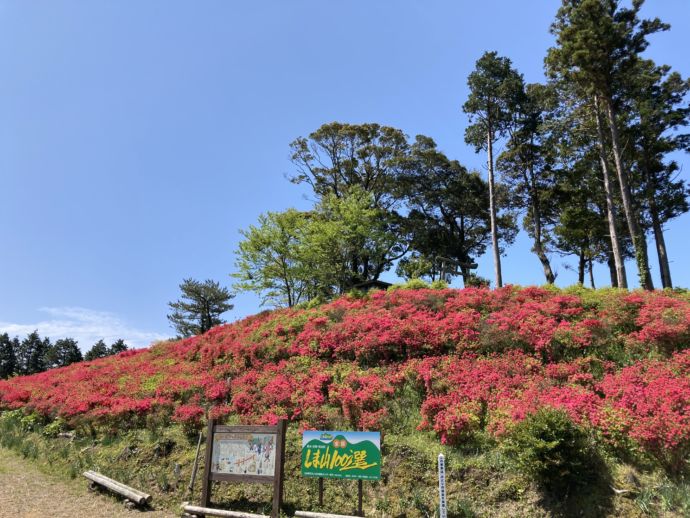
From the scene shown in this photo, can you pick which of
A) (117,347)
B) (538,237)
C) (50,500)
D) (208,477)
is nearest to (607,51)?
(538,237)

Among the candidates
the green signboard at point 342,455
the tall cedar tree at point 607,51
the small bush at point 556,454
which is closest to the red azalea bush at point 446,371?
the small bush at point 556,454

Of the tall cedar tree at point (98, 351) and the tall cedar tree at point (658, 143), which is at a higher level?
the tall cedar tree at point (658, 143)

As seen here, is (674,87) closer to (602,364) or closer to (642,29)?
(642,29)

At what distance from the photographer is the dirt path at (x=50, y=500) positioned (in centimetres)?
885

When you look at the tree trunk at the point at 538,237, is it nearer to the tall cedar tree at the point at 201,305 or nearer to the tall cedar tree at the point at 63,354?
the tall cedar tree at the point at 201,305

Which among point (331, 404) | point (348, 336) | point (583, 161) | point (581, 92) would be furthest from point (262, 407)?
point (583, 161)

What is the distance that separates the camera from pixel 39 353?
219 ft

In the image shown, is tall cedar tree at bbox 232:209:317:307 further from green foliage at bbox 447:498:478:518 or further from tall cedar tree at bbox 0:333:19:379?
tall cedar tree at bbox 0:333:19:379

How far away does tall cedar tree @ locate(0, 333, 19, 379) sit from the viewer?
6361 cm

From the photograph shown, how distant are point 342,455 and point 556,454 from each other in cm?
330

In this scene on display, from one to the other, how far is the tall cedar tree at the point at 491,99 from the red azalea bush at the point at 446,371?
723 inches

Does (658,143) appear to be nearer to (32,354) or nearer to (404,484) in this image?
(404,484)

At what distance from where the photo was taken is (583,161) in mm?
29281

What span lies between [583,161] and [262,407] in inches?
1052
